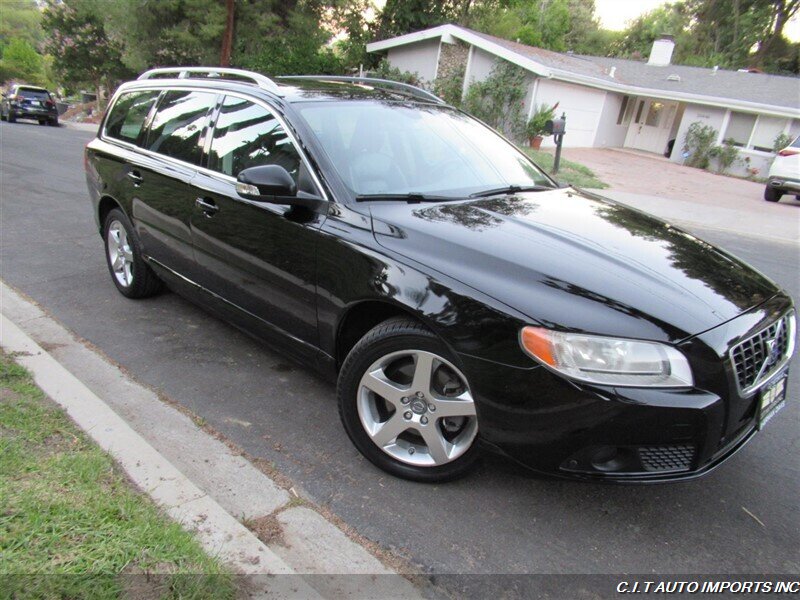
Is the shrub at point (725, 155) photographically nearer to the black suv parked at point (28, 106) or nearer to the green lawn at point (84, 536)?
the green lawn at point (84, 536)

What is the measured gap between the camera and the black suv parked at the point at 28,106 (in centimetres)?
2686

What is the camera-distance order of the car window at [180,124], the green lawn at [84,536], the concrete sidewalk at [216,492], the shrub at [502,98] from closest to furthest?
1. the green lawn at [84,536]
2. the concrete sidewalk at [216,492]
3. the car window at [180,124]
4. the shrub at [502,98]

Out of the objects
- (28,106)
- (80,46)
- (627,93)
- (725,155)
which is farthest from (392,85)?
(80,46)

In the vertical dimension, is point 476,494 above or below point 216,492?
above

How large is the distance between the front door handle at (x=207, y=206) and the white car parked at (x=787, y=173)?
1503 centimetres

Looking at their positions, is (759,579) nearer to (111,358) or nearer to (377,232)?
(377,232)

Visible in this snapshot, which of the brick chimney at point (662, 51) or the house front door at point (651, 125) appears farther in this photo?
the brick chimney at point (662, 51)

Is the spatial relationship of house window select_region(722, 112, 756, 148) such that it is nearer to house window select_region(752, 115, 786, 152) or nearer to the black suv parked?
house window select_region(752, 115, 786, 152)

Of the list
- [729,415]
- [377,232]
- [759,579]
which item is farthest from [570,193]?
[759,579]

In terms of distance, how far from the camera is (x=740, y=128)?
2395cm

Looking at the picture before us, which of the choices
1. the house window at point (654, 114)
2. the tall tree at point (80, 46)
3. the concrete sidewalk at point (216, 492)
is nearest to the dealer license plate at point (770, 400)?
the concrete sidewalk at point (216, 492)

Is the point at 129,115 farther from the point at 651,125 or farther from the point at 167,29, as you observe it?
the point at 651,125

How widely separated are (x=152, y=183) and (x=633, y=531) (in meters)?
3.80

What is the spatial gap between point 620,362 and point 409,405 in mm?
958
